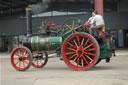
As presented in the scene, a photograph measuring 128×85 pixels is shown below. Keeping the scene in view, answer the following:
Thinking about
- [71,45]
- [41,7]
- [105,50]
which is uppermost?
[41,7]

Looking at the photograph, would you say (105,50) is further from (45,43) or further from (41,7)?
(41,7)

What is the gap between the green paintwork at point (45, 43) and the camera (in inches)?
281

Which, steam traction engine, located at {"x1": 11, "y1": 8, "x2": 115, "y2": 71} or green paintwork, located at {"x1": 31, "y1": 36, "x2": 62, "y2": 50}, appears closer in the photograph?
steam traction engine, located at {"x1": 11, "y1": 8, "x2": 115, "y2": 71}

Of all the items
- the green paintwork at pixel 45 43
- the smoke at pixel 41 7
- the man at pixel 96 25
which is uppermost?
the smoke at pixel 41 7

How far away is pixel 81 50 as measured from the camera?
6.62 metres

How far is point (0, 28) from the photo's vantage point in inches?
958

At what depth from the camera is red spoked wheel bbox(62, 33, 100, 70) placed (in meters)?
6.53

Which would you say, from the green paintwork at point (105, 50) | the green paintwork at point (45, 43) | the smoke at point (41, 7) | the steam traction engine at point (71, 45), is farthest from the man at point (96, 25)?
the smoke at point (41, 7)

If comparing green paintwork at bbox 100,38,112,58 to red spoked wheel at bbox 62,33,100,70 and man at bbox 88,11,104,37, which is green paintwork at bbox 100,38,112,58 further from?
man at bbox 88,11,104,37

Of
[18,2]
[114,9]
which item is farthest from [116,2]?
[18,2]

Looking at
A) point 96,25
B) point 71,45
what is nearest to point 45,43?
point 71,45

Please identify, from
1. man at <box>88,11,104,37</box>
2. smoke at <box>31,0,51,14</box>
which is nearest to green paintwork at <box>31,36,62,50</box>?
man at <box>88,11,104,37</box>

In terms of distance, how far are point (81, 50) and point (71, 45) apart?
39 centimetres

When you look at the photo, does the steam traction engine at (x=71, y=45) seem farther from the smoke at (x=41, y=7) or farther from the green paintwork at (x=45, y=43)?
the smoke at (x=41, y=7)
